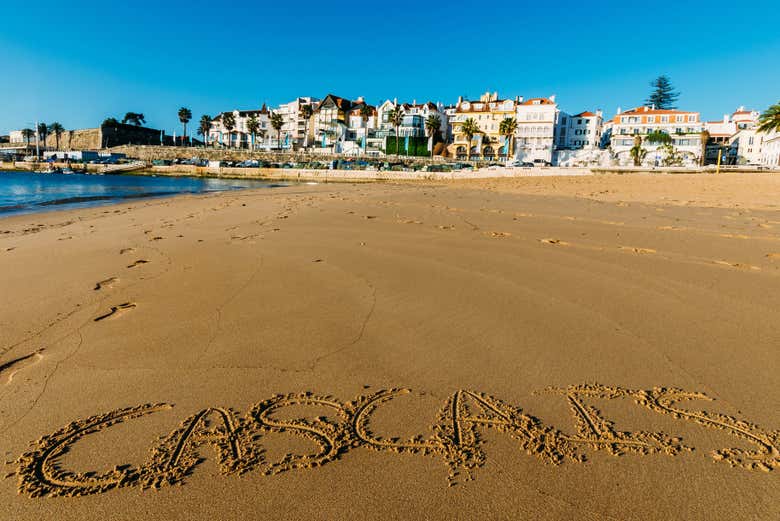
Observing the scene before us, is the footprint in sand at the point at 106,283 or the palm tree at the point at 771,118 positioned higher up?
the palm tree at the point at 771,118

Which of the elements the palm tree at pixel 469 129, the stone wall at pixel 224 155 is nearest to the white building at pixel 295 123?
the stone wall at pixel 224 155

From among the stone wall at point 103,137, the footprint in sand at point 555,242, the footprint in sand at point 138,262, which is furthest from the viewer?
the stone wall at point 103,137

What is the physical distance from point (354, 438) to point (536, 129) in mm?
79066

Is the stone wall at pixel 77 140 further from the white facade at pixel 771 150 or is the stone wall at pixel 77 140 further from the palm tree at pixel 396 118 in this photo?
the white facade at pixel 771 150

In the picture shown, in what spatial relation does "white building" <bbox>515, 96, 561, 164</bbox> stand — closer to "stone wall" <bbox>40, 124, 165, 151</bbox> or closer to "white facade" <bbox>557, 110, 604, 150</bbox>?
"white facade" <bbox>557, 110, 604, 150</bbox>

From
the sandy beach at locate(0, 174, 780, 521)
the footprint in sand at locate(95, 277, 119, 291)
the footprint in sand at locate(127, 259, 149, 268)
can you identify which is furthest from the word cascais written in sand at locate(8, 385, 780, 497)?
the footprint in sand at locate(127, 259, 149, 268)

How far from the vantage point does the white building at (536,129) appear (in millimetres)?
Result: 72812

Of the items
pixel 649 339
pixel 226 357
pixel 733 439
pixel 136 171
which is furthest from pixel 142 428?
pixel 136 171

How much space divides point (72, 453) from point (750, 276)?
6.30 metres

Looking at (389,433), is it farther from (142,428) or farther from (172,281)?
(172,281)

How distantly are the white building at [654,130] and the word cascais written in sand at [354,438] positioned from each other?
74.0m

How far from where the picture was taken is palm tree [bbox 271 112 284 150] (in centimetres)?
9312

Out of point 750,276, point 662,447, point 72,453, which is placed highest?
point 750,276

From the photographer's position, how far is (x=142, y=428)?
7.65 ft
